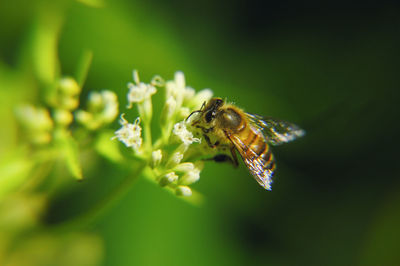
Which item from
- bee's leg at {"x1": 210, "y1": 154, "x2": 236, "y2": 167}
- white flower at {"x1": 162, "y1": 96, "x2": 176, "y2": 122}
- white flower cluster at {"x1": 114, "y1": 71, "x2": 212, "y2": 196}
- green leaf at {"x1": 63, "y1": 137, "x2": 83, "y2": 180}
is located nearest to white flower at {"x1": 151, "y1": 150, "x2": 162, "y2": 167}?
white flower cluster at {"x1": 114, "y1": 71, "x2": 212, "y2": 196}

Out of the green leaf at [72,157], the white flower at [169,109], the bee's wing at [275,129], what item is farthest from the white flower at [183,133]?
the bee's wing at [275,129]

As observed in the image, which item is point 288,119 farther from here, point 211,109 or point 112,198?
point 112,198

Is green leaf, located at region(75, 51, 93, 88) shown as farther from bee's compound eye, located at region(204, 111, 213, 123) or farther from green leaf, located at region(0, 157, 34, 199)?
bee's compound eye, located at region(204, 111, 213, 123)

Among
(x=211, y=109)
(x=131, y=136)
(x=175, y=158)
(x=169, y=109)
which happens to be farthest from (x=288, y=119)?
(x=131, y=136)

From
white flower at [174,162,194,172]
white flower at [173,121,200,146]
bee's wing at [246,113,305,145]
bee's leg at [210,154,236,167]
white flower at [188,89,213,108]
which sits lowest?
white flower at [174,162,194,172]

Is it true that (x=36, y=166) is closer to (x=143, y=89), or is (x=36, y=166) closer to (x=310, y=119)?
(x=143, y=89)

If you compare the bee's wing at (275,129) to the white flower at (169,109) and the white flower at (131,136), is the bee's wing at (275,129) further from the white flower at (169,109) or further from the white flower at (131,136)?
the white flower at (131,136)
